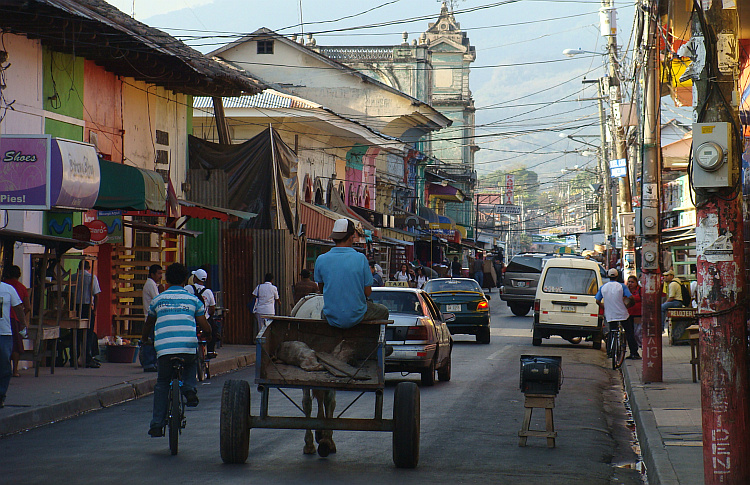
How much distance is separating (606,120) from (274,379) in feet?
139

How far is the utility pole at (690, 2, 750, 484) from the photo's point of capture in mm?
7234

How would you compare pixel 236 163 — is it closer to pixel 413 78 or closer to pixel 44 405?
pixel 44 405

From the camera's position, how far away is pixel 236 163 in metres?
25.3

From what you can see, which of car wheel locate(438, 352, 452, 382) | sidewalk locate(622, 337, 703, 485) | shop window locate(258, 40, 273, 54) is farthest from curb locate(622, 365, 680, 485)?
shop window locate(258, 40, 273, 54)

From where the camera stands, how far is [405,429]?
342 inches

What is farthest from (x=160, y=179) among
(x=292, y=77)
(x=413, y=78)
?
(x=413, y=78)

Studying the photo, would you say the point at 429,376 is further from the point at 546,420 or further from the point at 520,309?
the point at 520,309

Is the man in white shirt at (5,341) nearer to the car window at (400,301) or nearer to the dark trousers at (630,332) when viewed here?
the car window at (400,301)

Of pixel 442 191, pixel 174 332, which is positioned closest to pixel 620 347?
pixel 174 332

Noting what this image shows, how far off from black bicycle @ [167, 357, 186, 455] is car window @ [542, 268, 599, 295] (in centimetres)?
1574

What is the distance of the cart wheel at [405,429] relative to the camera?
8.69 m

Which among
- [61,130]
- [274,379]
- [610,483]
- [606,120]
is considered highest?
[606,120]

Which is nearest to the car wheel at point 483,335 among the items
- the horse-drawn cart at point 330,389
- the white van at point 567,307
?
the white van at point 567,307

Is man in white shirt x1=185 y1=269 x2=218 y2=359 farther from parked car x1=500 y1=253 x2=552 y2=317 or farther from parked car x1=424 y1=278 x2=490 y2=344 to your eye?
parked car x1=500 y1=253 x2=552 y2=317
